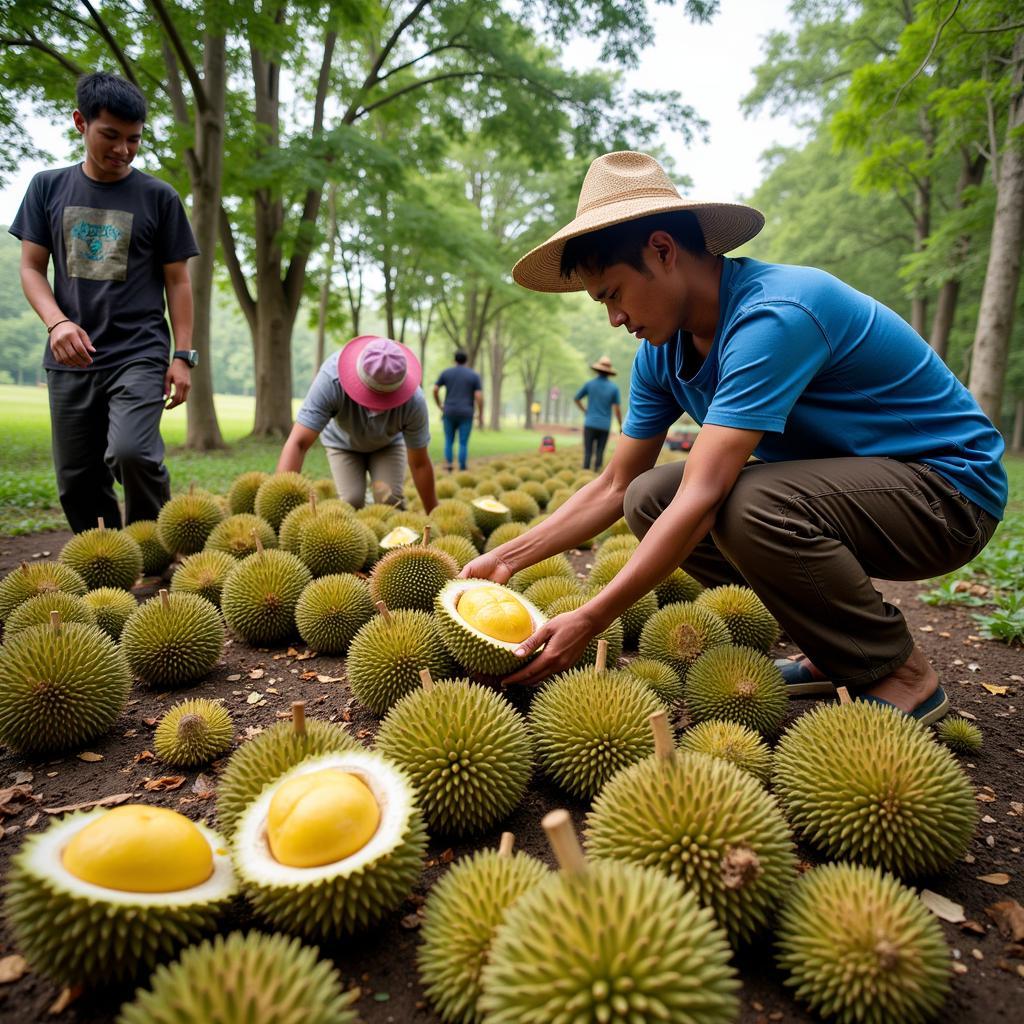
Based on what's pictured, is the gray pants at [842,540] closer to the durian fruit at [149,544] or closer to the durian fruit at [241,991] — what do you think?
the durian fruit at [241,991]

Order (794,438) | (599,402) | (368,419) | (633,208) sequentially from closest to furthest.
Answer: (633,208), (794,438), (368,419), (599,402)

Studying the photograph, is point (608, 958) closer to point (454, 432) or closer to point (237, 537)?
point (237, 537)

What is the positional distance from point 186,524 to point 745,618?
150 inches

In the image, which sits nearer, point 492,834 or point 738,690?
point 492,834

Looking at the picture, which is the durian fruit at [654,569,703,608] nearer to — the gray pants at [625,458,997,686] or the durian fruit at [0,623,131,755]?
the gray pants at [625,458,997,686]

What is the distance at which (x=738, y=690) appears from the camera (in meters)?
2.56

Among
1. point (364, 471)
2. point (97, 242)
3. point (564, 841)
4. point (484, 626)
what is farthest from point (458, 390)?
point (564, 841)

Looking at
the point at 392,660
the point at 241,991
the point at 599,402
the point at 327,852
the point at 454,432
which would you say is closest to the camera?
the point at 241,991

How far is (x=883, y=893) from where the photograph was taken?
145cm

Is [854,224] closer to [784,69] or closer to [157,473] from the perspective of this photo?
[784,69]

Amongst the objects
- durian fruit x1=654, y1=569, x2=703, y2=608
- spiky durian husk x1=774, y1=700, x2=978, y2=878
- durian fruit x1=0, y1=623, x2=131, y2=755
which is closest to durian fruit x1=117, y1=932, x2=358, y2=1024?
spiky durian husk x1=774, y1=700, x2=978, y2=878

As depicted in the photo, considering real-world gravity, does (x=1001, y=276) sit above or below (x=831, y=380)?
above

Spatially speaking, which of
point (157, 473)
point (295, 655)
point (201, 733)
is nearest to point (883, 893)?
point (201, 733)

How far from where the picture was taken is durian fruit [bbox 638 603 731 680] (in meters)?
2.98
